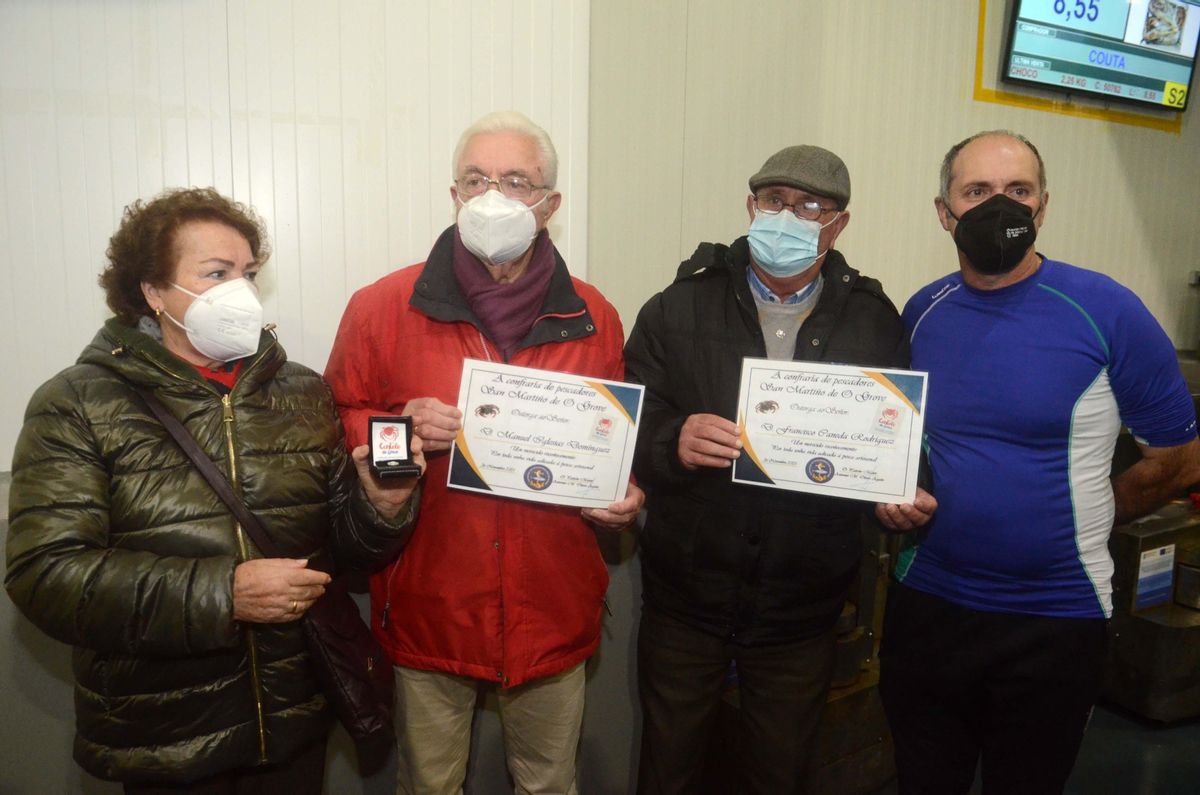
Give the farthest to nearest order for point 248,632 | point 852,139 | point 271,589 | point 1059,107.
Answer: point 1059,107
point 852,139
point 248,632
point 271,589

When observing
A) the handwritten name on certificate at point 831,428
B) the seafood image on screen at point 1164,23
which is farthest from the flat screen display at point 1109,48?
the handwritten name on certificate at point 831,428

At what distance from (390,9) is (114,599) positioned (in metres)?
1.76

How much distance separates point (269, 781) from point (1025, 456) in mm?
1845

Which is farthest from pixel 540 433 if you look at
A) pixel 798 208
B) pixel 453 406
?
pixel 798 208

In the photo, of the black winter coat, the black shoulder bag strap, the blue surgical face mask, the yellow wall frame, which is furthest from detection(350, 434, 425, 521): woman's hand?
the yellow wall frame

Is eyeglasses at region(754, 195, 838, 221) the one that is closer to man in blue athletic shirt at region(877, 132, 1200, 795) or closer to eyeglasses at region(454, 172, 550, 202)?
man in blue athletic shirt at region(877, 132, 1200, 795)

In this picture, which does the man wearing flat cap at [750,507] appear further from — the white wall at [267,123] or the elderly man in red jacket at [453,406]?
the white wall at [267,123]

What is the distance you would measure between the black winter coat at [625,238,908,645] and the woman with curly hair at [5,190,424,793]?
0.67 m

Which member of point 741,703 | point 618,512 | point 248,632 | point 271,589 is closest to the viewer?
point 271,589

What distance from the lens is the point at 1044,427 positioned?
1664 millimetres

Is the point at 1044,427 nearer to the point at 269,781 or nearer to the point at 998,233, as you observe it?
the point at 998,233

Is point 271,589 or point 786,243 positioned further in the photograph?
point 786,243

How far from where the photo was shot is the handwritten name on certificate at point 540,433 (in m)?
1.64

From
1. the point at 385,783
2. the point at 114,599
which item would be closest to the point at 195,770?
the point at 114,599
